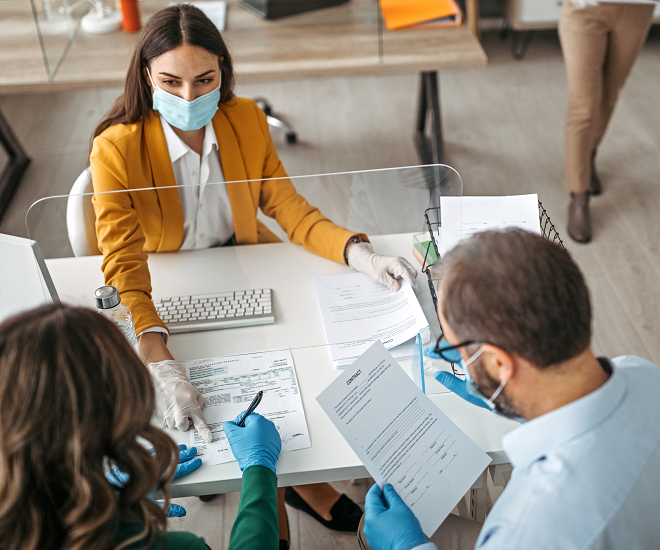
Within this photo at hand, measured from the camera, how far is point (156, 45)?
1.40 m

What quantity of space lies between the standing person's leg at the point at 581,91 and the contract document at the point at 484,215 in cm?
148

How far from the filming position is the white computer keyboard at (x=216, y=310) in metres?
1.24

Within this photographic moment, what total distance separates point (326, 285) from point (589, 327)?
0.64 m

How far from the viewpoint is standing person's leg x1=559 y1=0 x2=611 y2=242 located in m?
2.33

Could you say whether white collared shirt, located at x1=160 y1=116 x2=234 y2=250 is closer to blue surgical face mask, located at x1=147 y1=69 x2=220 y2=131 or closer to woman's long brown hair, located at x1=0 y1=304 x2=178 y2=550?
blue surgical face mask, located at x1=147 y1=69 x2=220 y2=131

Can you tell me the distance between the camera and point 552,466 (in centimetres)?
77

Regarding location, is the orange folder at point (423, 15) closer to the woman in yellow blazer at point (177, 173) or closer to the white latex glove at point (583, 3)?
the white latex glove at point (583, 3)

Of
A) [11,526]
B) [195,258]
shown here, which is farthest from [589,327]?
[195,258]

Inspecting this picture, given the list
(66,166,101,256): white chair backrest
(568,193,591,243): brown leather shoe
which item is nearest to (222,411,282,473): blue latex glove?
Answer: (66,166,101,256): white chair backrest

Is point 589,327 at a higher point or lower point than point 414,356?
higher

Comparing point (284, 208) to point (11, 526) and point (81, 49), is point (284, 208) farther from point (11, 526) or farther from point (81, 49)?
point (81, 49)

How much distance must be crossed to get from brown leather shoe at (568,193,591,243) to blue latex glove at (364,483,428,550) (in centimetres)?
195

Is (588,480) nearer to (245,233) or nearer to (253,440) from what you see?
(253,440)

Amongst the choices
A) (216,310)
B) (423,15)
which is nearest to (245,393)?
(216,310)
